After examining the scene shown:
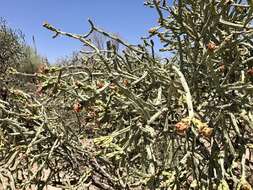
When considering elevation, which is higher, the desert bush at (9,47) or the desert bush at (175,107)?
the desert bush at (9,47)

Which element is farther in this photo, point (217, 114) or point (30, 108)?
point (30, 108)

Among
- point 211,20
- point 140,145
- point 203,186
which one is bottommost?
point 203,186

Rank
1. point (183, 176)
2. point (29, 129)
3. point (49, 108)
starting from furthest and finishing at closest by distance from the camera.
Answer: point (49, 108)
point (29, 129)
point (183, 176)

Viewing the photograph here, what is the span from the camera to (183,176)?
2500 millimetres

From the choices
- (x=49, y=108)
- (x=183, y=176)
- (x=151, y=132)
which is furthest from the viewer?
(x=49, y=108)

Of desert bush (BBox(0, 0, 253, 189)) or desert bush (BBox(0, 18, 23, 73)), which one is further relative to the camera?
desert bush (BBox(0, 18, 23, 73))

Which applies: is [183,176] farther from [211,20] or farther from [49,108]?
[49,108]

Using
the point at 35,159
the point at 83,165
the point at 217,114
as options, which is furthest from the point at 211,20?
the point at 83,165

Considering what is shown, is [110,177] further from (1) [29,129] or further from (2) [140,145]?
(2) [140,145]

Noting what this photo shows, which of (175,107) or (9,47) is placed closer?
(175,107)

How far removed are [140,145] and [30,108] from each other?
1.22m

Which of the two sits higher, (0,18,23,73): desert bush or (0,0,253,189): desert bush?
(0,18,23,73): desert bush

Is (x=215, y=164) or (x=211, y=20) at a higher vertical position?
(x=211, y=20)

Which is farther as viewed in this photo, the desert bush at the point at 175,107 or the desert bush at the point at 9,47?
the desert bush at the point at 9,47
